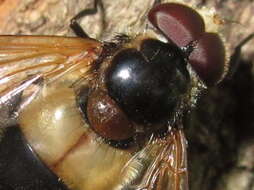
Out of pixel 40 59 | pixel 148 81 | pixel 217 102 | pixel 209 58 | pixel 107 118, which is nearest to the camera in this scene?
pixel 148 81

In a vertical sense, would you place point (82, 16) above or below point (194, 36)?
below

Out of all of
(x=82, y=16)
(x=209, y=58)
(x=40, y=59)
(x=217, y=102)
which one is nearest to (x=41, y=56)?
(x=40, y=59)

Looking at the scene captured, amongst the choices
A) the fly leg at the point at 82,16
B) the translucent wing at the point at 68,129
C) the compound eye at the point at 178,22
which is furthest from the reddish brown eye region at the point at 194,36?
the fly leg at the point at 82,16

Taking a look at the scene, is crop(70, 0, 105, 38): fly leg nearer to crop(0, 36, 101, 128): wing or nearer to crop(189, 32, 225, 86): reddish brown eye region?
crop(0, 36, 101, 128): wing

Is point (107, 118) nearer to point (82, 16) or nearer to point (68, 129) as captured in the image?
point (68, 129)

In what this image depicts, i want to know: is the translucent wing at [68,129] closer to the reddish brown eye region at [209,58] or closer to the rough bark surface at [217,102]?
the reddish brown eye region at [209,58]

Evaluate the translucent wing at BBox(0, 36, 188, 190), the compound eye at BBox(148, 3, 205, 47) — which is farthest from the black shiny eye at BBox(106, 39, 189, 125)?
the translucent wing at BBox(0, 36, 188, 190)

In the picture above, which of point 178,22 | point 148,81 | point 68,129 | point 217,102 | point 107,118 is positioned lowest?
point 217,102
